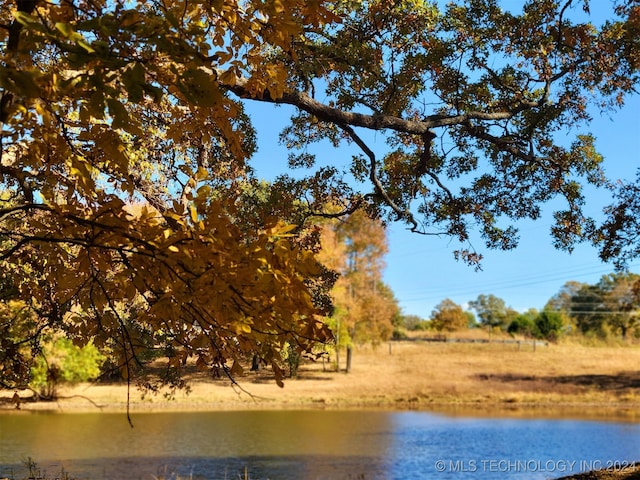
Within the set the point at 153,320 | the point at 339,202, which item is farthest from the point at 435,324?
the point at 153,320

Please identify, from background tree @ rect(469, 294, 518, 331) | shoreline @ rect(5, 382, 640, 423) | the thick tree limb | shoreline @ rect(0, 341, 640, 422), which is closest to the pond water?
shoreline @ rect(5, 382, 640, 423)

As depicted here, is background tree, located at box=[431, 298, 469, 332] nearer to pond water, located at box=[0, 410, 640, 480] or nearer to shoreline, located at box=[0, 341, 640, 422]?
shoreline, located at box=[0, 341, 640, 422]

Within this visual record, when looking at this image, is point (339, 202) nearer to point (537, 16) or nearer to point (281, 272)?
point (537, 16)

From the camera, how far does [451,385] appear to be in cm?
2811

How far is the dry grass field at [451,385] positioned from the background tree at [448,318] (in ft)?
26.6

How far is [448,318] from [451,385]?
1698 cm

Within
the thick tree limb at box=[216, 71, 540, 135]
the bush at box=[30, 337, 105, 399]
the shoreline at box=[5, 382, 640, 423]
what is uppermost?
the thick tree limb at box=[216, 71, 540, 135]

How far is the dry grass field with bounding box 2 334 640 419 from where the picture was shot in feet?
78.3

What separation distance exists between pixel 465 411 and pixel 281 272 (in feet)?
75.8

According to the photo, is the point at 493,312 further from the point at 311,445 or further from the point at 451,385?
the point at 311,445

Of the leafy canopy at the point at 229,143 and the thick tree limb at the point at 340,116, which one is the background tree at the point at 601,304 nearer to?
the leafy canopy at the point at 229,143

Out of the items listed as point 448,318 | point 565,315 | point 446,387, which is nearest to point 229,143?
point 446,387

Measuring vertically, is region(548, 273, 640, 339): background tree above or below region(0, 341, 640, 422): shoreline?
above

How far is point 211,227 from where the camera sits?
84.2 inches
